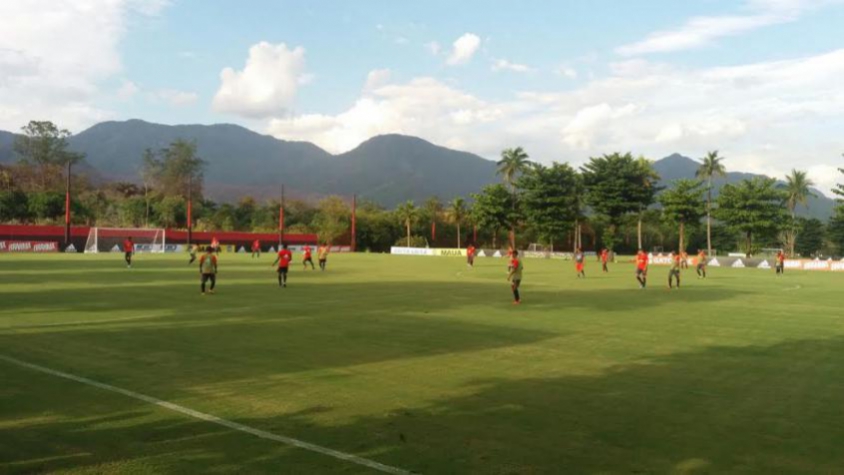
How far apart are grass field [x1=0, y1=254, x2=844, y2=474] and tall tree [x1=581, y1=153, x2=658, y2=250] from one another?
2579 inches

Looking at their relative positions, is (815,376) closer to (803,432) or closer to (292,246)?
(803,432)


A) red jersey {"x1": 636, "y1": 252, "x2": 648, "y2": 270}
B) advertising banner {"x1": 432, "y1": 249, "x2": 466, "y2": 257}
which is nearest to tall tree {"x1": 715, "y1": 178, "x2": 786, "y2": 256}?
advertising banner {"x1": 432, "y1": 249, "x2": 466, "y2": 257}

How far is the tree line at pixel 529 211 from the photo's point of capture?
7900 centimetres

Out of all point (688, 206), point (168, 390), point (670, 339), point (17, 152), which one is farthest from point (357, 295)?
point (17, 152)

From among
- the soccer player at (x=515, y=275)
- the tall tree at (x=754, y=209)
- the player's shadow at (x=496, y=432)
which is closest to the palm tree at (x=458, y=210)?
the tall tree at (x=754, y=209)

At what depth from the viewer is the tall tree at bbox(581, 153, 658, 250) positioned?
8288 centimetres

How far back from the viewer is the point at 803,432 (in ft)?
24.3

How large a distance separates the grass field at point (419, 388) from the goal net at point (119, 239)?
4872 centimetres

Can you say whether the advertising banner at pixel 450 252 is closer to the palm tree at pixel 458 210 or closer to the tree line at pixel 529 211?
the tree line at pixel 529 211

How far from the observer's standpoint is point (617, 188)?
271ft

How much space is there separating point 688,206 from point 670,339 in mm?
67933

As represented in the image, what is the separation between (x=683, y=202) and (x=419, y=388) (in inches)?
2939

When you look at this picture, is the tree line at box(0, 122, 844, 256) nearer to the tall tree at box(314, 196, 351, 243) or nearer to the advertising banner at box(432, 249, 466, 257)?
the tall tree at box(314, 196, 351, 243)

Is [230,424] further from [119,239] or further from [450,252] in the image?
[450,252]
